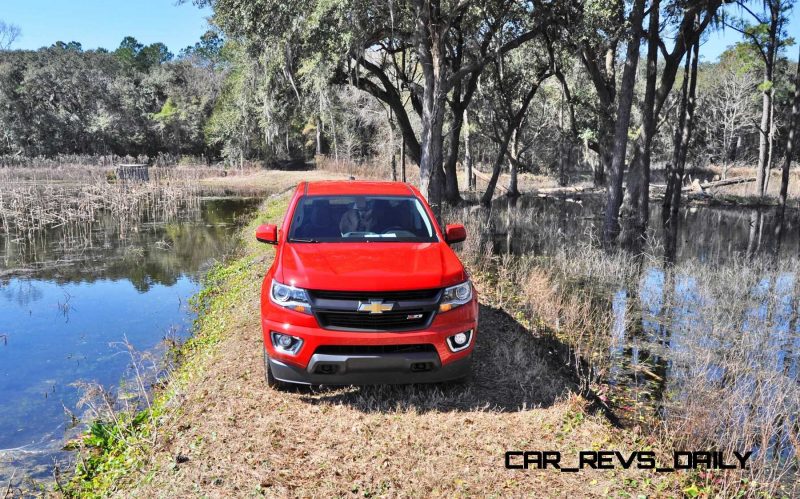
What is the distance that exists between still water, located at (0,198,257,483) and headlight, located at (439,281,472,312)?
13.7 feet

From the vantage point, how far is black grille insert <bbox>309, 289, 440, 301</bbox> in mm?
5105

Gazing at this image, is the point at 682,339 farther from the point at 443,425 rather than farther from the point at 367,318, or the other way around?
the point at 367,318

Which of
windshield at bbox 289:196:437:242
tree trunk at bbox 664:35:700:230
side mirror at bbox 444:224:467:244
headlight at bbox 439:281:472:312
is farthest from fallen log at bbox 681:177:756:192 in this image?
headlight at bbox 439:281:472:312

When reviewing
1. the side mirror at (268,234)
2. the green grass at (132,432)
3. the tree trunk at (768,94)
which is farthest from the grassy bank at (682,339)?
the tree trunk at (768,94)

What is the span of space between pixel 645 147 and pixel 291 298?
18.0m

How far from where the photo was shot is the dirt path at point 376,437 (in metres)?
4.30

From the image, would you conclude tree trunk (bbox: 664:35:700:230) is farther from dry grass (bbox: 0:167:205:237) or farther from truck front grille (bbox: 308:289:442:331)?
dry grass (bbox: 0:167:205:237)

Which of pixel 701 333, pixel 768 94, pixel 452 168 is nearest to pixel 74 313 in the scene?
pixel 701 333

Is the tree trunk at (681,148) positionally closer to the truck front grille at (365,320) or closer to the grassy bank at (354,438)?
the grassy bank at (354,438)

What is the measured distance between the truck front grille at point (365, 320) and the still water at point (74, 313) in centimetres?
322

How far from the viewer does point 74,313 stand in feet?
36.0

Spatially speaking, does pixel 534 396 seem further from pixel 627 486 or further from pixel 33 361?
pixel 33 361

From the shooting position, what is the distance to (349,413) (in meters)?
5.39

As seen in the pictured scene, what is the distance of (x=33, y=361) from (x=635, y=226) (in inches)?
682
